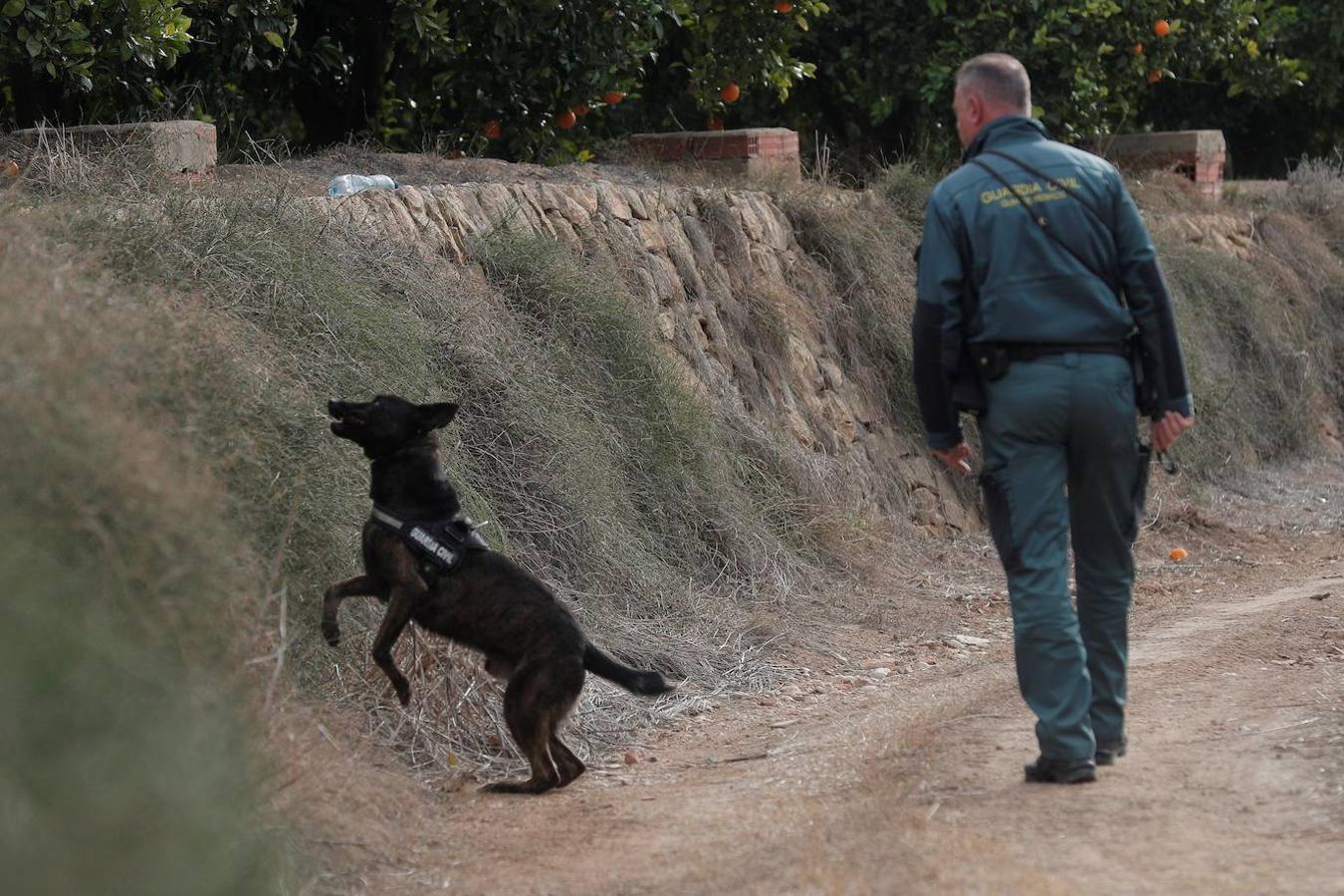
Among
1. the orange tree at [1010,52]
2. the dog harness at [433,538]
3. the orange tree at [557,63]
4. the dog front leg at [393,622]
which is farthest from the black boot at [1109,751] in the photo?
the orange tree at [1010,52]

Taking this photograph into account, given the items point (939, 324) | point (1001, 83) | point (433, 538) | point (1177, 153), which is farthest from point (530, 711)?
point (1177, 153)

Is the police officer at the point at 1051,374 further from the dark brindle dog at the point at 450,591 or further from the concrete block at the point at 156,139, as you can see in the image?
the concrete block at the point at 156,139

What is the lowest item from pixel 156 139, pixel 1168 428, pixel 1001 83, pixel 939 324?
pixel 1168 428

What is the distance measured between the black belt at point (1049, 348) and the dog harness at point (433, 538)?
1911 mm

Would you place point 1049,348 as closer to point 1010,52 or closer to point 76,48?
point 76,48

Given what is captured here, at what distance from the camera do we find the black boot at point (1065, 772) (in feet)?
16.5

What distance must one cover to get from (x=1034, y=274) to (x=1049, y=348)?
0.77 ft

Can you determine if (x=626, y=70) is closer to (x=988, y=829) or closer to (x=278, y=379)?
(x=278, y=379)

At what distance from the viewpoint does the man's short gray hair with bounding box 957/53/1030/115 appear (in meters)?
5.32

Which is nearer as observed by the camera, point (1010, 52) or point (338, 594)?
point (338, 594)

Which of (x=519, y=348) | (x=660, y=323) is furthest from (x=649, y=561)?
(x=660, y=323)

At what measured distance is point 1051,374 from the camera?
5023mm

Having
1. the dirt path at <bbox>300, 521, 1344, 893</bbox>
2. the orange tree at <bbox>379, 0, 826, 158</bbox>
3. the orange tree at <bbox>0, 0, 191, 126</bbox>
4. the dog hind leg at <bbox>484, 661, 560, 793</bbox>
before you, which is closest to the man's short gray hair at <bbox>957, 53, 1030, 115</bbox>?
the dirt path at <bbox>300, 521, 1344, 893</bbox>

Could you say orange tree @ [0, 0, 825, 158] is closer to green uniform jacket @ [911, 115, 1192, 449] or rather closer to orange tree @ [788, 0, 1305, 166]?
orange tree @ [788, 0, 1305, 166]
